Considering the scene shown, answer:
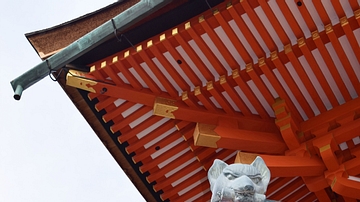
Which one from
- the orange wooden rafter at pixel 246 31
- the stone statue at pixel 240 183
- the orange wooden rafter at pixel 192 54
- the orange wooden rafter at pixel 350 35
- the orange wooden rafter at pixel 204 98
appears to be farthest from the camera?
the orange wooden rafter at pixel 204 98

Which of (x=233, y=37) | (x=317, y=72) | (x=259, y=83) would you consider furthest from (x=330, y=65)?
(x=233, y=37)

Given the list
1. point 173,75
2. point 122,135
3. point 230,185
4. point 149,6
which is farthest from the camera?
point 122,135

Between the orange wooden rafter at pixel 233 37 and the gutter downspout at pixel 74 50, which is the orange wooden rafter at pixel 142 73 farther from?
the orange wooden rafter at pixel 233 37

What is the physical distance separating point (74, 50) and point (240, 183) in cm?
355

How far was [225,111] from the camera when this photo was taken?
855 cm

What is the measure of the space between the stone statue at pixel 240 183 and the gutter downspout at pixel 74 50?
9.62ft

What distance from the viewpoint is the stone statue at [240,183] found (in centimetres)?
501

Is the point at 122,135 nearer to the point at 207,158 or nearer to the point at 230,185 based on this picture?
the point at 207,158

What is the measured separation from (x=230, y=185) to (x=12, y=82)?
371cm

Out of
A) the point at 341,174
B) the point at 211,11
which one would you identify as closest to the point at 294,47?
the point at 211,11

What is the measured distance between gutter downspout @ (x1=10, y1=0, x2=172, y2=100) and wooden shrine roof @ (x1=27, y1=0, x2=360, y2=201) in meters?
0.23

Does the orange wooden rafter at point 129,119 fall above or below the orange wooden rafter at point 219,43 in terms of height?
below

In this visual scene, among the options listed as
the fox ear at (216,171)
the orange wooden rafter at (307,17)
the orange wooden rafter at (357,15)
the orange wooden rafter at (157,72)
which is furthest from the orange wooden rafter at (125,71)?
the fox ear at (216,171)

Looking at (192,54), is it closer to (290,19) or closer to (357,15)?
(290,19)
